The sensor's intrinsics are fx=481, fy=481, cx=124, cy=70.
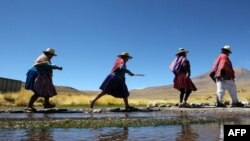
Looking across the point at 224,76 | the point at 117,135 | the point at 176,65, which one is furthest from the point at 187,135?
the point at 176,65

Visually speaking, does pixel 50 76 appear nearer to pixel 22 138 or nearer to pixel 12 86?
pixel 22 138

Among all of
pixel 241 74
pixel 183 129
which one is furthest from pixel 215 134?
pixel 241 74

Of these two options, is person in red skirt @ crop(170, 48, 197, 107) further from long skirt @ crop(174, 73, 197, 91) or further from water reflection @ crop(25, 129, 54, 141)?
water reflection @ crop(25, 129, 54, 141)

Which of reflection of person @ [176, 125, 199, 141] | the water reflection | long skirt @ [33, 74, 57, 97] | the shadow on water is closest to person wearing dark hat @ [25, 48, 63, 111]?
long skirt @ [33, 74, 57, 97]

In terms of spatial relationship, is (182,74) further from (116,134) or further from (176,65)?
(116,134)

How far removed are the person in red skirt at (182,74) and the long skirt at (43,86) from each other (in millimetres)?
5131

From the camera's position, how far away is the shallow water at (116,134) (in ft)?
22.9

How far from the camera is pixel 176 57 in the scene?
19516 mm

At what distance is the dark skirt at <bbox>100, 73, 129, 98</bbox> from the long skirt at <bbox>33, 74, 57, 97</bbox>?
181cm

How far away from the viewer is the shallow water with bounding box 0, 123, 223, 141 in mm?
6988

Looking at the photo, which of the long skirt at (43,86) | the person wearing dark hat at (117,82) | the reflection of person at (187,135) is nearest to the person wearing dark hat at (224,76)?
the person wearing dark hat at (117,82)

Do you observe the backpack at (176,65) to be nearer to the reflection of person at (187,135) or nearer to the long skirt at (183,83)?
the long skirt at (183,83)

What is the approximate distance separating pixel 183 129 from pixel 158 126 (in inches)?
32.7

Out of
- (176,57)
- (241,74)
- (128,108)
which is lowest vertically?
(128,108)
